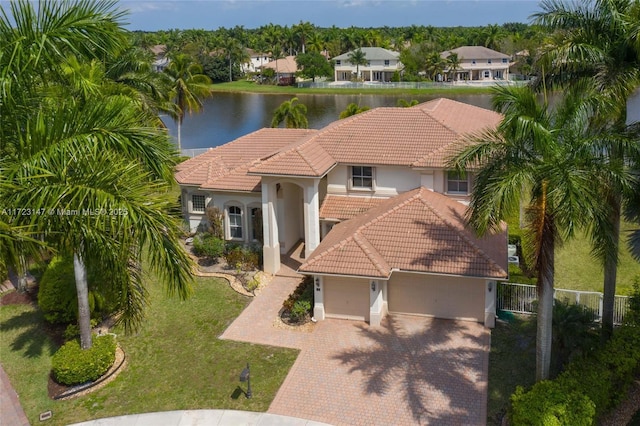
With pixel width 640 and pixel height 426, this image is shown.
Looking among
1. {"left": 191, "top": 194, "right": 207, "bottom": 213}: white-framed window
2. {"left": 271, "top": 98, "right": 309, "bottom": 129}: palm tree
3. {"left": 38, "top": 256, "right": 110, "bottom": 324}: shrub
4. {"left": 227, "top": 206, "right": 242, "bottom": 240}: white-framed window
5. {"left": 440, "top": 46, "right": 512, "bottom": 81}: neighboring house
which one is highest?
{"left": 440, "top": 46, "right": 512, "bottom": 81}: neighboring house

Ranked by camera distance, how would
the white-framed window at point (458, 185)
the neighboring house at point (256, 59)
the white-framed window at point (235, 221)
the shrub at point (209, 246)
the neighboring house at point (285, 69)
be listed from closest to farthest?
the white-framed window at point (458, 185)
the shrub at point (209, 246)
the white-framed window at point (235, 221)
the neighboring house at point (285, 69)
the neighboring house at point (256, 59)

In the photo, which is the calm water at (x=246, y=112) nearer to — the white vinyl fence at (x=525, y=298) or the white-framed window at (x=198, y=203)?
the white-framed window at (x=198, y=203)

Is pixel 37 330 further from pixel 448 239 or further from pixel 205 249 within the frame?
pixel 448 239

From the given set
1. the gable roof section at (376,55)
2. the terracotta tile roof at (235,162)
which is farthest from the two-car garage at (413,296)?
the gable roof section at (376,55)

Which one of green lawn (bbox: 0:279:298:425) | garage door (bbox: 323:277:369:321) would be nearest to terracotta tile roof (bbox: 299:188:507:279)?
garage door (bbox: 323:277:369:321)

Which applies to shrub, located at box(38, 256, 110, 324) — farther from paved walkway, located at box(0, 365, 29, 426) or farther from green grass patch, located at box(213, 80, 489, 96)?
green grass patch, located at box(213, 80, 489, 96)

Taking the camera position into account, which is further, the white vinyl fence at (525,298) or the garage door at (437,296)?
the white vinyl fence at (525,298)
